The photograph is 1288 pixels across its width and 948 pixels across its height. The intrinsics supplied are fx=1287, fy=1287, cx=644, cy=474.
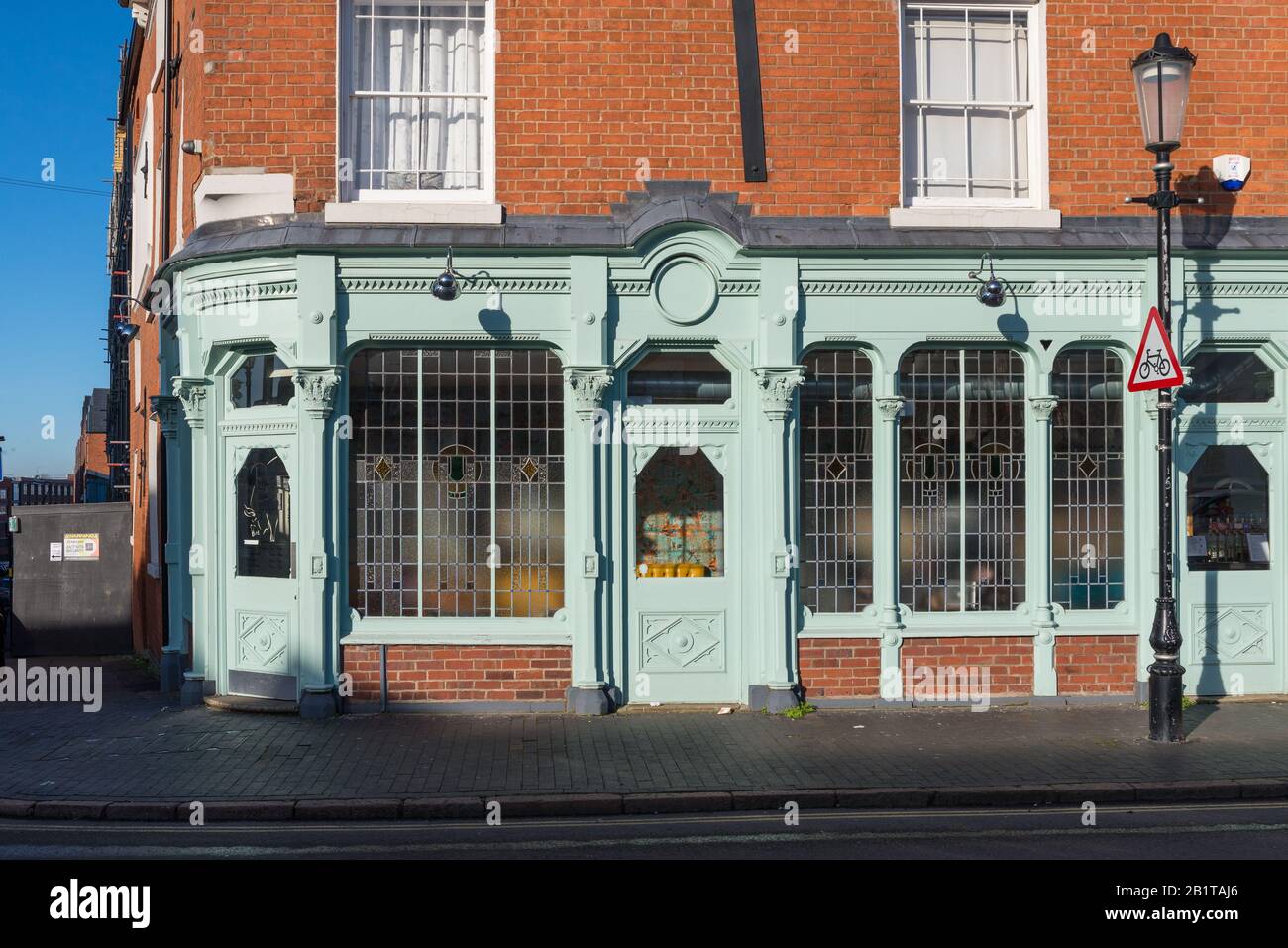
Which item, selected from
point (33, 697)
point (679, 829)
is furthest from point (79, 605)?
point (679, 829)

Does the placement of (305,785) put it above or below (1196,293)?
below

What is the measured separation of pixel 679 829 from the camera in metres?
8.41

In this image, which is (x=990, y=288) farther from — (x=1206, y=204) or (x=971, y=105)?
(x=1206, y=204)

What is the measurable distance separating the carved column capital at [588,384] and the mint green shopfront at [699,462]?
3cm

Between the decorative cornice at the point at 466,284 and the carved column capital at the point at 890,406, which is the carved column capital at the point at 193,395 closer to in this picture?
the decorative cornice at the point at 466,284

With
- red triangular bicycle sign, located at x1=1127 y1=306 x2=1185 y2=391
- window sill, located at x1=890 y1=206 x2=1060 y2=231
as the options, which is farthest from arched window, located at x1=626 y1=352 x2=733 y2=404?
red triangular bicycle sign, located at x1=1127 y1=306 x2=1185 y2=391

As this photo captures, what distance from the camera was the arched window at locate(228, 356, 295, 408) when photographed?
1223cm

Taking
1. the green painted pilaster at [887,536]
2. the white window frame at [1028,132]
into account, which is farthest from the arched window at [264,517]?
the white window frame at [1028,132]

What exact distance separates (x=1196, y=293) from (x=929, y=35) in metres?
3.63

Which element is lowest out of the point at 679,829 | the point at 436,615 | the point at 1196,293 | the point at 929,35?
the point at 679,829

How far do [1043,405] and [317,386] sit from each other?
22.4ft

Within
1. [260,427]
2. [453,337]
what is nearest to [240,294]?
[260,427]
